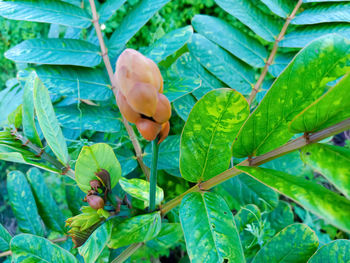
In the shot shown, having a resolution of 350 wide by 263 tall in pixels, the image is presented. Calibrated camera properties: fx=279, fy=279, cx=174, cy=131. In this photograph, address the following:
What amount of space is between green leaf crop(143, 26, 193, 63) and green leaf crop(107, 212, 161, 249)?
302mm

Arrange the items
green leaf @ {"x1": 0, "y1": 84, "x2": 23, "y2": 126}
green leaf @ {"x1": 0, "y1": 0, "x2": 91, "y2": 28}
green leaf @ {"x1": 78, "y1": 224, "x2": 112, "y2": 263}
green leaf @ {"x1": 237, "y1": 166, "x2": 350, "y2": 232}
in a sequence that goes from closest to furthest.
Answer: green leaf @ {"x1": 237, "y1": 166, "x2": 350, "y2": 232}
green leaf @ {"x1": 78, "y1": 224, "x2": 112, "y2": 263}
green leaf @ {"x1": 0, "y1": 0, "x2": 91, "y2": 28}
green leaf @ {"x1": 0, "y1": 84, "x2": 23, "y2": 126}

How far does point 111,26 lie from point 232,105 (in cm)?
100

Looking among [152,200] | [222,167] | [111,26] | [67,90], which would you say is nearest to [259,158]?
[222,167]

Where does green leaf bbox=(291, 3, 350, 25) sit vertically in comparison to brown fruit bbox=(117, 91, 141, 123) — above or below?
above

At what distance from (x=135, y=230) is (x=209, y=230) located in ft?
0.42

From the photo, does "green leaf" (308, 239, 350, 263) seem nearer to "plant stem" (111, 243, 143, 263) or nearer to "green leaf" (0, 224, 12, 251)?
"plant stem" (111, 243, 143, 263)

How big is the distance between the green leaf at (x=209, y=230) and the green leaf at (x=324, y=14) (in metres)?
0.40

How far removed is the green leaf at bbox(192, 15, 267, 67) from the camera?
23.0 inches

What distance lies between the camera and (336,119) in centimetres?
27

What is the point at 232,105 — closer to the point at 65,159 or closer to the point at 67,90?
the point at 65,159

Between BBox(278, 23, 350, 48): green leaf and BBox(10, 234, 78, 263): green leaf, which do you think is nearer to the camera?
BBox(10, 234, 78, 263): green leaf

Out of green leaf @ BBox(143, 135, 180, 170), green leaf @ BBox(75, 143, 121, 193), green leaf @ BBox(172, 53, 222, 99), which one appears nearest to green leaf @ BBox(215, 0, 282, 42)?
green leaf @ BBox(172, 53, 222, 99)

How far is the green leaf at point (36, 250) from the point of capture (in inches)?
15.3

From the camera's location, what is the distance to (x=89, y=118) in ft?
1.87
